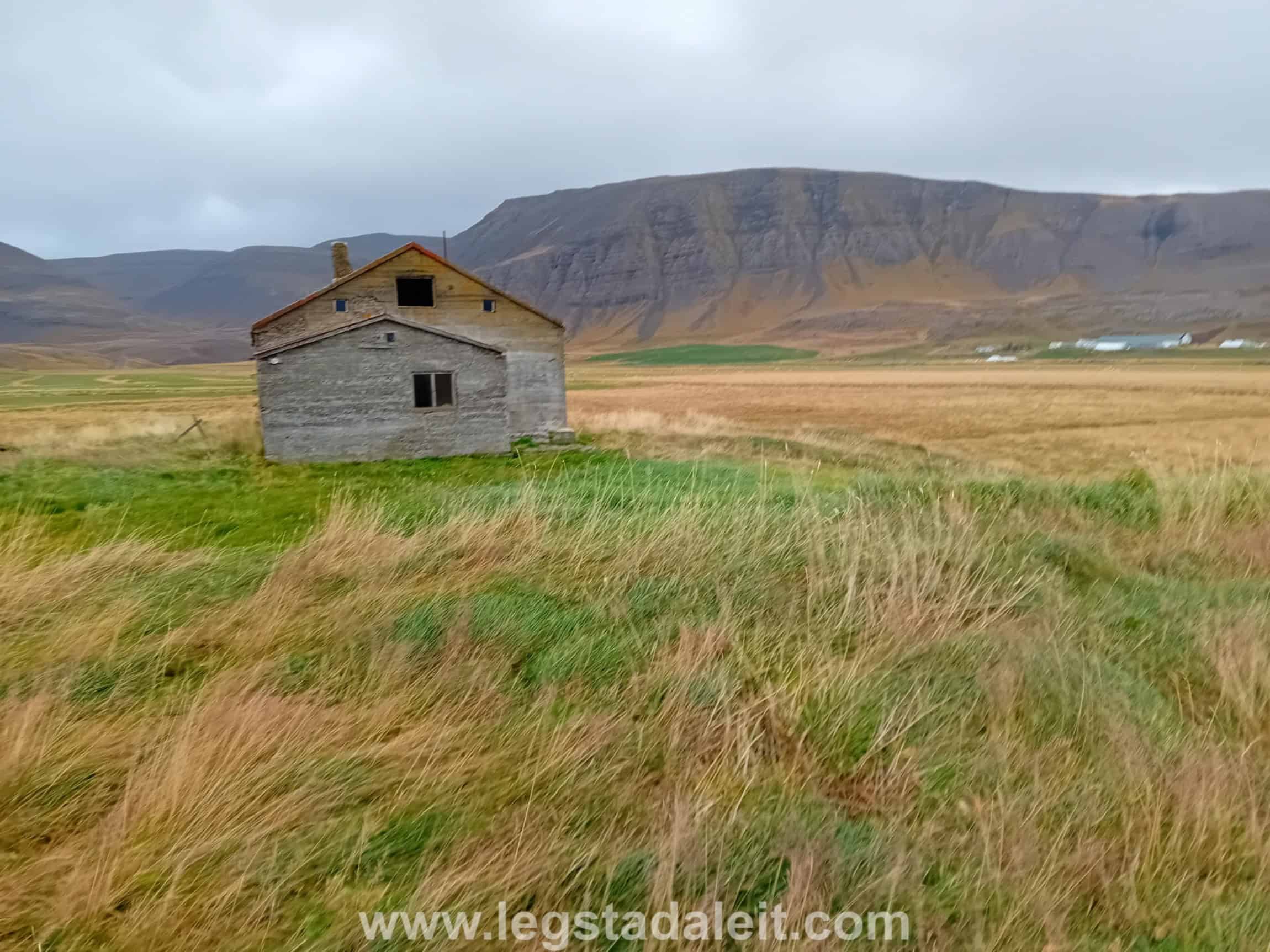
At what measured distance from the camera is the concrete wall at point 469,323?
23219mm

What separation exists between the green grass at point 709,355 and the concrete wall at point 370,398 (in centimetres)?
10798

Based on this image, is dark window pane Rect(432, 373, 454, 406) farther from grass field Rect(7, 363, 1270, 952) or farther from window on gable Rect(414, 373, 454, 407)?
grass field Rect(7, 363, 1270, 952)

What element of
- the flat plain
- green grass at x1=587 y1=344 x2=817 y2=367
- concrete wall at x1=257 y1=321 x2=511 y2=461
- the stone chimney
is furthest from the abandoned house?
green grass at x1=587 y1=344 x2=817 y2=367

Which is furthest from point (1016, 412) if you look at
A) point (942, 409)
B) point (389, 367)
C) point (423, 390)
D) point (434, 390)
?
point (389, 367)

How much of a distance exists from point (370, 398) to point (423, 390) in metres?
1.48

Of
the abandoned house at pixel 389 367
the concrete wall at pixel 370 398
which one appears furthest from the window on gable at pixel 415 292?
the concrete wall at pixel 370 398

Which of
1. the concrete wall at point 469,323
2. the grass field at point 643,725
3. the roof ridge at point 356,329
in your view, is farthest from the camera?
the concrete wall at point 469,323

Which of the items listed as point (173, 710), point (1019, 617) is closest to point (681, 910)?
point (173, 710)

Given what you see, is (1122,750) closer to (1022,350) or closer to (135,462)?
(135,462)

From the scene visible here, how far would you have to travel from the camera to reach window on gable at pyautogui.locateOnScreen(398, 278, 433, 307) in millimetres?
24297

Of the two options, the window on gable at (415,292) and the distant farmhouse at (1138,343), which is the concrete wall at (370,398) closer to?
the window on gable at (415,292)

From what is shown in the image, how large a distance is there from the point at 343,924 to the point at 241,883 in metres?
0.39

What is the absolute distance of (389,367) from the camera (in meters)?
21.1

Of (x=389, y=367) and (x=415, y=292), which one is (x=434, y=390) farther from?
(x=415, y=292)
